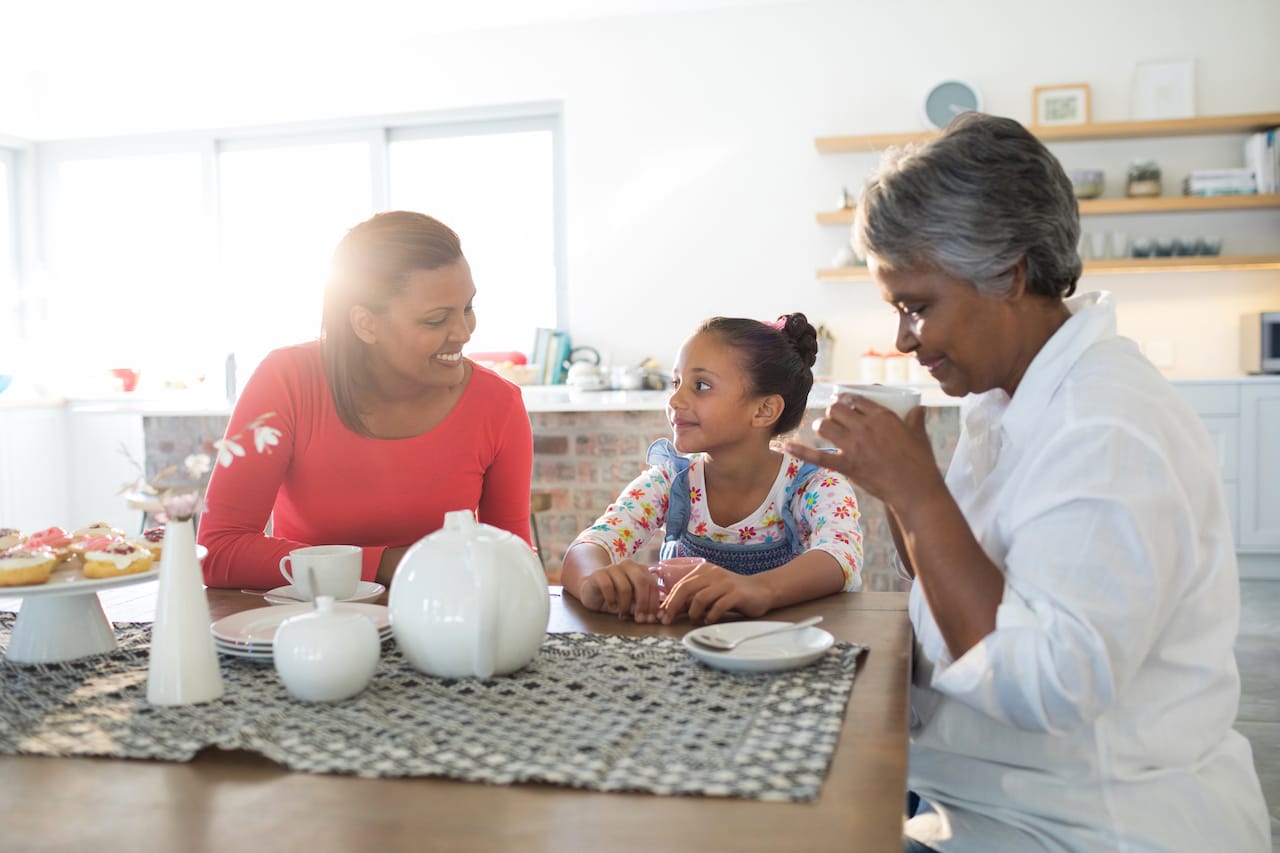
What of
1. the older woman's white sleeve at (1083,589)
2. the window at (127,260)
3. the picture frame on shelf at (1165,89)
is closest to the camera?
the older woman's white sleeve at (1083,589)

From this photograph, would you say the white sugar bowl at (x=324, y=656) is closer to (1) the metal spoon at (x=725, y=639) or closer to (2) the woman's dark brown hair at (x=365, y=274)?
(1) the metal spoon at (x=725, y=639)

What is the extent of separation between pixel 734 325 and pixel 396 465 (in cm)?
63

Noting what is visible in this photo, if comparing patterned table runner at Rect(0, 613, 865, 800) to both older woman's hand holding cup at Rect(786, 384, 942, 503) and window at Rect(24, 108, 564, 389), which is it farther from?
window at Rect(24, 108, 564, 389)

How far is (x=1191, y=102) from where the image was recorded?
5.00 m

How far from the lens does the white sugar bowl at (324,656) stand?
908mm

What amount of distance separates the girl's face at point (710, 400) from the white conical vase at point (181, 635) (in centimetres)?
92

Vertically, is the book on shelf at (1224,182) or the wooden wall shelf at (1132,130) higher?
the wooden wall shelf at (1132,130)

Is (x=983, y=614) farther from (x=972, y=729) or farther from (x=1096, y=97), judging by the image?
(x=1096, y=97)

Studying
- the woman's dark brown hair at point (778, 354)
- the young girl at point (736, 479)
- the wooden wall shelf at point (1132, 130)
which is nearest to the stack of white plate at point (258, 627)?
the young girl at point (736, 479)

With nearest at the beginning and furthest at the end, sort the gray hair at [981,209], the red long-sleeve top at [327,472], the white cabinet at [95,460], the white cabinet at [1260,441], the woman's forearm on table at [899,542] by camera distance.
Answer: the gray hair at [981,209] → the woman's forearm on table at [899,542] → the red long-sleeve top at [327,472] → the white cabinet at [1260,441] → the white cabinet at [95,460]

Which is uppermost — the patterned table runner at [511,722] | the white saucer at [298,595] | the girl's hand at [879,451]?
the girl's hand at [879,451]

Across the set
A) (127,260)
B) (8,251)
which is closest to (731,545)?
(127,260)

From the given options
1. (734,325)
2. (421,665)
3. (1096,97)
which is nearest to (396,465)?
(734,325)

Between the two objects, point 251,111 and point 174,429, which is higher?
point 251,111
